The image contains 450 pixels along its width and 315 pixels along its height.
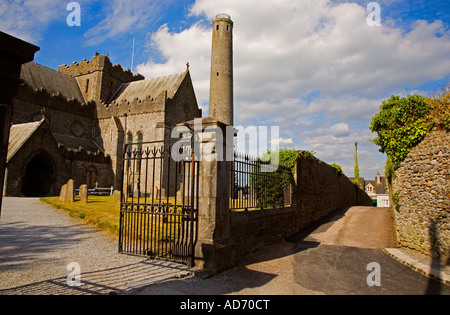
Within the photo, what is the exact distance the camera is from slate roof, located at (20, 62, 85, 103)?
29.8 m

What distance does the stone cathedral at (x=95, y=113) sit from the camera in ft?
80.6

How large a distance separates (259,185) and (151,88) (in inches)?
1063

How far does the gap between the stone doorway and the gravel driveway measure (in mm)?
16441

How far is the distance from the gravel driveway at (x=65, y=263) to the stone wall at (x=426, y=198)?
672 cm

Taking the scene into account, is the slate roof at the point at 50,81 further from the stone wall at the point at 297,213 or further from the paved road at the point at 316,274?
the paved road at the point at 316,274

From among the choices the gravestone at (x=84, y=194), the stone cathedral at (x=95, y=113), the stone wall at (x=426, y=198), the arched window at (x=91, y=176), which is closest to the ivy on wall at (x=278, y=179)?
the stone wall at (x=426, y=198)

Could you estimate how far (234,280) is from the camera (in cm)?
549

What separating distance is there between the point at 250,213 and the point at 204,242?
1998mm

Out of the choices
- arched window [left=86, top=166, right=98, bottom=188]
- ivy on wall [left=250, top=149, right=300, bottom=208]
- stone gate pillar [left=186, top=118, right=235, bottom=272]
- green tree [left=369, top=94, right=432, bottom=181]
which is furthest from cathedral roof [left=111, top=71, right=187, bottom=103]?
stone gate pillar [left=186, top=118, right=235, bottom=272]

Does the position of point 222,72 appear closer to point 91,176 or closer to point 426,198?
point 91,176

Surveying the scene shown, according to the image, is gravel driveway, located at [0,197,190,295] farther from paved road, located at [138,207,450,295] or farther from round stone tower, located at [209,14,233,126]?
round stone tower, located at [209,14,233,126]
